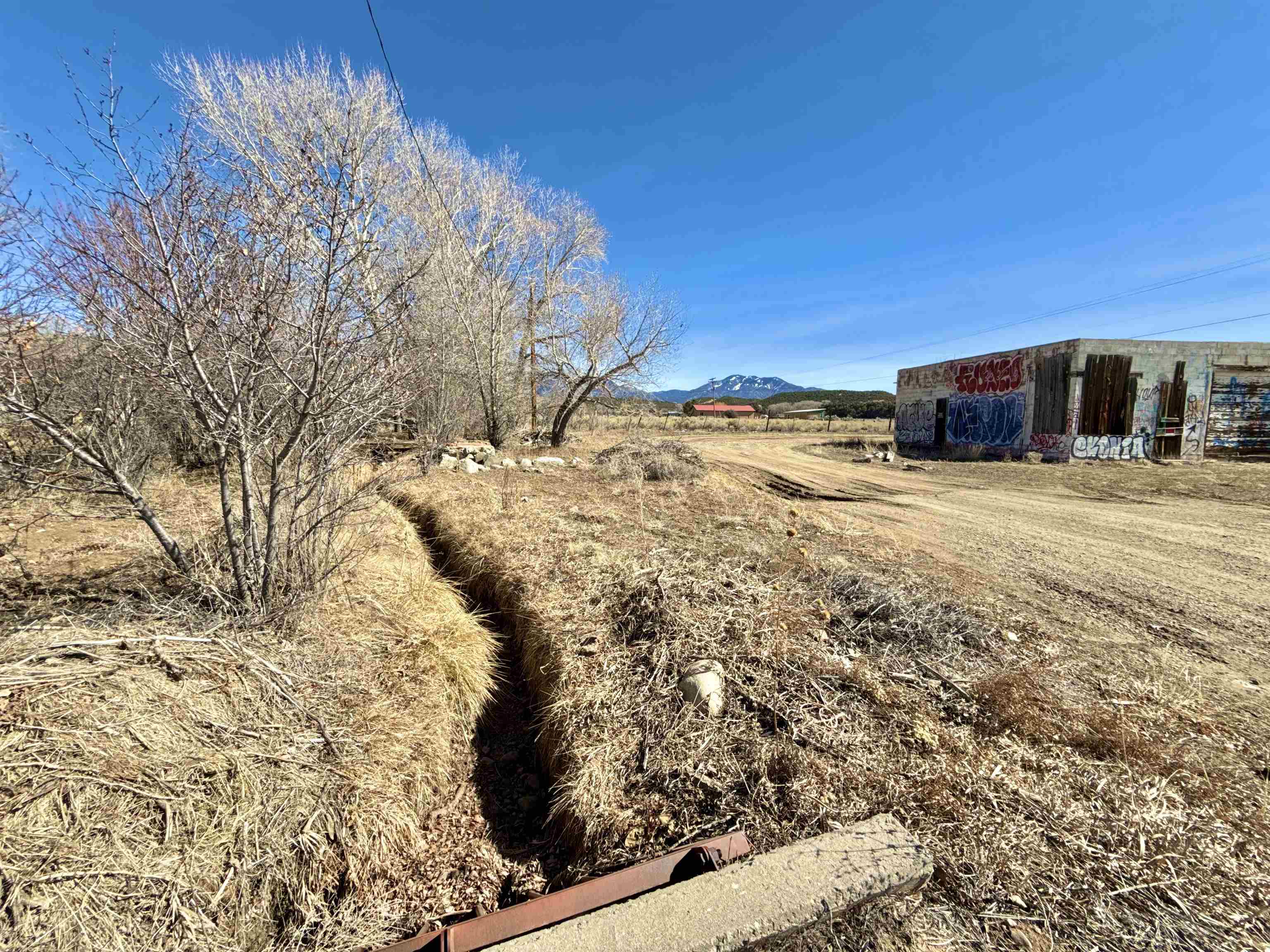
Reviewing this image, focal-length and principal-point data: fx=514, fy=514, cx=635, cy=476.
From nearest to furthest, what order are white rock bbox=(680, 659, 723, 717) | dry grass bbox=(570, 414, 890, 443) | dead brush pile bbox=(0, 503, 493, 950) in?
dead brush pile bbox=(0, 503, 493, 950)
white rock bbox=(680, 659, 723, 717)
dry grass bbox=(570, 414, 890, 443)

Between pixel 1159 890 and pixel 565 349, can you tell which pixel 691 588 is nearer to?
pixel 1159 890

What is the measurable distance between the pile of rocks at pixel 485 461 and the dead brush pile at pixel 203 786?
24.0ft

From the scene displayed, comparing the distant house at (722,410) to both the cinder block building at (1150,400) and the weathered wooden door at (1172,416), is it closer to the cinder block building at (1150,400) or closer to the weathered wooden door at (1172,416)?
the cinder block building at (1150,400)

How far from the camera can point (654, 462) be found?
9.63m

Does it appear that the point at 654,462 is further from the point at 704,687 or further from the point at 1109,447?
the point at 1109,447

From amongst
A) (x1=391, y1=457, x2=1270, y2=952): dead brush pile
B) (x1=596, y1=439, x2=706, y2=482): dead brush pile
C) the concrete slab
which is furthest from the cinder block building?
the concrete slab

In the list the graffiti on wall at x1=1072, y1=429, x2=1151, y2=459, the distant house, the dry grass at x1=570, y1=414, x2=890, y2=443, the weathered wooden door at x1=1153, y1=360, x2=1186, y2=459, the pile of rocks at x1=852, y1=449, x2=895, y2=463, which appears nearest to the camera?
the graffiti on wall at x1=1072, y1=429, x2=1151, y2=459

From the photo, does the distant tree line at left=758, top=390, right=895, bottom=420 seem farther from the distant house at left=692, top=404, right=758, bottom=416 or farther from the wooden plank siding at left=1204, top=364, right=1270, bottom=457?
the wooden plank siding at left=1204, top=364, right=1270, bottom=457

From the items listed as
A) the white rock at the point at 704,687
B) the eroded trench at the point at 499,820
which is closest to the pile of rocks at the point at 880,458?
the white rock at the point at 704,687

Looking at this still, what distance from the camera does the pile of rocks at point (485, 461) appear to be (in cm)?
1004

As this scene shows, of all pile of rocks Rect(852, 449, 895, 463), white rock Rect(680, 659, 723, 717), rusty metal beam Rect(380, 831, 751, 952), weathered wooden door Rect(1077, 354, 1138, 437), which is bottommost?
rusty metal beam Rect(380, 831, 751, 952)

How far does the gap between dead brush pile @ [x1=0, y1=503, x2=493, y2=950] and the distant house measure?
171 feet

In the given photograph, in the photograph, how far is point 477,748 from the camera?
10.2 ft

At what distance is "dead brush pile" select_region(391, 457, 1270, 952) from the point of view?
169 centimetres
